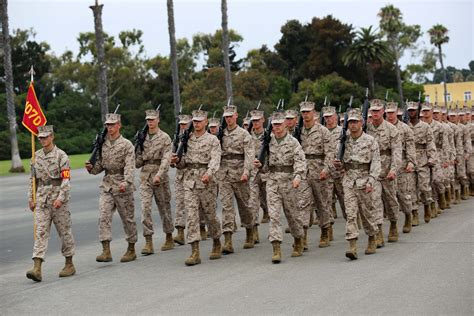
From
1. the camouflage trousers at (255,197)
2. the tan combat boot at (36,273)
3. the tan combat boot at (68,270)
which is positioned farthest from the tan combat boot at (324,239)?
the tan combat boot at (36,273)

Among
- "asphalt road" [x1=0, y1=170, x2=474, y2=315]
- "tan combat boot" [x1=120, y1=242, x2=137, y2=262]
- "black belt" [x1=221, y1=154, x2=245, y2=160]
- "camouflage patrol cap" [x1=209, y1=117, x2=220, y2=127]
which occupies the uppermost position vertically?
"camouflage patrol cap" [x1=209, y1=117, x2=220, y2=127]

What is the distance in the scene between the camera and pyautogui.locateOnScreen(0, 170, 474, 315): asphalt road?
8.39 m

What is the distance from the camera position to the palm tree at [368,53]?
72.3 metres

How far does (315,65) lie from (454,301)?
65109mm

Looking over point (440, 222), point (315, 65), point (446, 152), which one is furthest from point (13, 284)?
point (315, 65)

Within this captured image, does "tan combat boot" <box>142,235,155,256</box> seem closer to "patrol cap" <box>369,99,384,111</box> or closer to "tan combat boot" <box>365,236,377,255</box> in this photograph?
"tan combat boot" <box>365,236,377,255</box>

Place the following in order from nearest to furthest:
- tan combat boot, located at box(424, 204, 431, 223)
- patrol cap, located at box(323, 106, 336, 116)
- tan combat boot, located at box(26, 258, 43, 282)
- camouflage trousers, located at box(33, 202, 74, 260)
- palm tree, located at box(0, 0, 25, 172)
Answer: tan combat boot, located at box(26, 258, 43, 282) < camouflage trousers, located at box(33, 202, 74, 260) < patrol cap, located at box(323, 106, 336, 116) < tan combat boot, located at box(424, 204, 431, 223) < palm tree, located at box(0, 0, 25, 172)

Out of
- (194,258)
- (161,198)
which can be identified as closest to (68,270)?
(194,258)

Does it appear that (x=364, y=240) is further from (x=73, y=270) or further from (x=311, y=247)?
(x=73, y=270)

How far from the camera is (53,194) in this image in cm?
1127

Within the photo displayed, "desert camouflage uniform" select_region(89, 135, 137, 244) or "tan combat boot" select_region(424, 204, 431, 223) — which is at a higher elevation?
"desert camouflage uniform" select_region(89, 135, 137, 244)

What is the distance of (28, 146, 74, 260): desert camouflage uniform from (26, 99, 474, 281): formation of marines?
1 cm

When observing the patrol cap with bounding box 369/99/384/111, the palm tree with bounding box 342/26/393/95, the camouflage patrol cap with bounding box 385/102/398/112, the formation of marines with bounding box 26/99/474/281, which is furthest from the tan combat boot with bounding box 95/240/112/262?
the palm tree with bounding box 342/26/393/95

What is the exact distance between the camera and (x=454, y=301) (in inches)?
323
